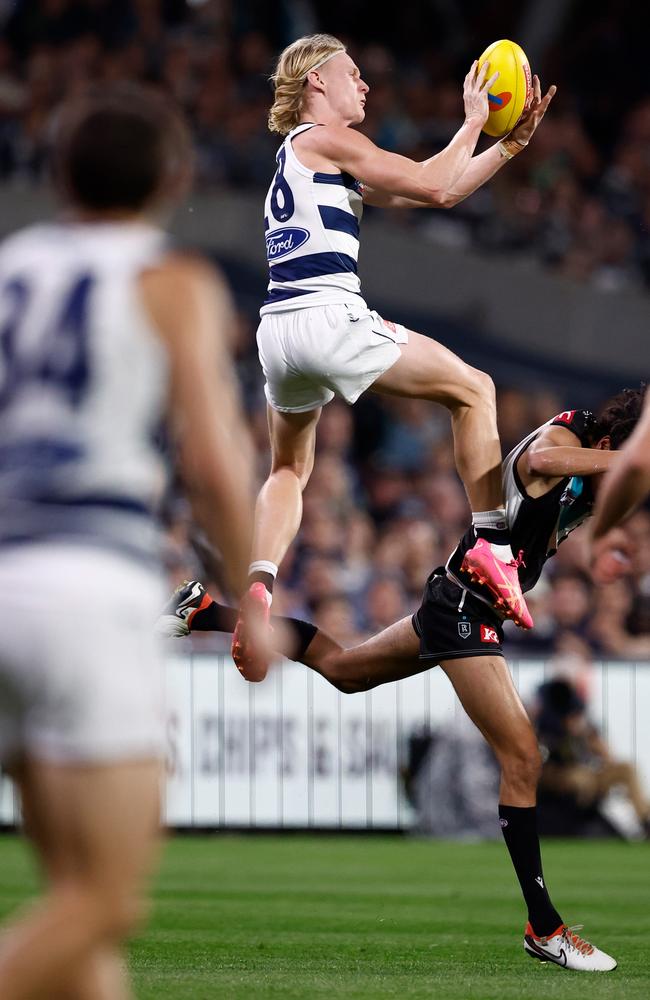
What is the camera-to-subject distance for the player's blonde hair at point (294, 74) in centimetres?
733

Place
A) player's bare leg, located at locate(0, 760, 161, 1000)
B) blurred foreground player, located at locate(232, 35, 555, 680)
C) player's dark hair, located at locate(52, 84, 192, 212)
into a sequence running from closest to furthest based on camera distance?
player's bare leg, located at locate(0, 760, 161, 1000) < player's dark hair, located at locate(52, 84, 192, 212) < blurred foreground player, located at locate(232, 35, 555, 680)

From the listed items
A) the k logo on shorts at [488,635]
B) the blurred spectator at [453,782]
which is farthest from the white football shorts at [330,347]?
the blurred spectator at [453,782]

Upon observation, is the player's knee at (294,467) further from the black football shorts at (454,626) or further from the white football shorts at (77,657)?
the white football shorts at (77,657)

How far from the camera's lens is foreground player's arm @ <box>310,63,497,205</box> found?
7.02 metres

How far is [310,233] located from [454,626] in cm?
178

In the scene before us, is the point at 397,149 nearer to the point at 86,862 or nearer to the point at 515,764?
the point at 515,764

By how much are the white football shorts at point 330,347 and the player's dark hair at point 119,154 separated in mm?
3763

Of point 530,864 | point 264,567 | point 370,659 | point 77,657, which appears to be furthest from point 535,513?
point 77,657

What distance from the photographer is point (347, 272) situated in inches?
288

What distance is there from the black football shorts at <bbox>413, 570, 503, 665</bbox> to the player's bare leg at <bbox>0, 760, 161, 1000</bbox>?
14.0ft

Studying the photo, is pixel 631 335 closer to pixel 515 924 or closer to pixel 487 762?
pixel 487 762

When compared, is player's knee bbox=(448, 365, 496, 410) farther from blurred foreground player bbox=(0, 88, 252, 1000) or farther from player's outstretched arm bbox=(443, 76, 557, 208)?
blurred foreground player bbox=(0, 88, 252, 1000)

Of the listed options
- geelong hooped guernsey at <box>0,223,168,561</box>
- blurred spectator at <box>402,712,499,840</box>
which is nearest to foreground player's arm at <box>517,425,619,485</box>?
geelong hooped guernsey at <box>0,223,168,561</box>

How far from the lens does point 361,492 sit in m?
16.5
